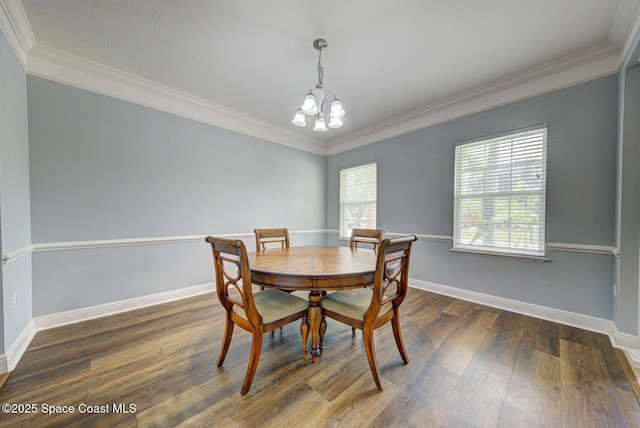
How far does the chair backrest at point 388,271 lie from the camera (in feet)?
4.32

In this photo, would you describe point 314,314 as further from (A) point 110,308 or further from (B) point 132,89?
(B) point 132,89

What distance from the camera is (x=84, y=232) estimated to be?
226 centimetres

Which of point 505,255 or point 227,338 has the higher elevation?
point 505,255

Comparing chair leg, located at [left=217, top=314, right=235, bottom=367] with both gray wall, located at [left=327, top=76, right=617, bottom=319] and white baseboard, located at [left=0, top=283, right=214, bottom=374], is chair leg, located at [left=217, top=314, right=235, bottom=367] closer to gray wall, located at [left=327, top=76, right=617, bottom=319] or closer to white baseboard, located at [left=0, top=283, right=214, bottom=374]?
white baseboard, located at [left=0, top=283, right=214, bottom=374]

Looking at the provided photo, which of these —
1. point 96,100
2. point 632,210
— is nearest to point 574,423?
point 632,210

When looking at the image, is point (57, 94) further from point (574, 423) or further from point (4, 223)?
point (574, 423)

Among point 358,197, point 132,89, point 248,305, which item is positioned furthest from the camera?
point 358,197

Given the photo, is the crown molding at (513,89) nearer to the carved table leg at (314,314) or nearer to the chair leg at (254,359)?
the carved table leg at (314,314)

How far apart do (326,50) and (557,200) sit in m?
2.66

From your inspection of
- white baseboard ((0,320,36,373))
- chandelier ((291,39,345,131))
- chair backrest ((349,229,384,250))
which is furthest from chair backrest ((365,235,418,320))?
white baseboard ((0,320,36,373))

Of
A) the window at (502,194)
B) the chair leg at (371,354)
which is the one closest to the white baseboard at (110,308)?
the chair leg at (371,354)

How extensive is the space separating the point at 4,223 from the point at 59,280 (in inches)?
33.8

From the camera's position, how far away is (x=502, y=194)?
2557 mm

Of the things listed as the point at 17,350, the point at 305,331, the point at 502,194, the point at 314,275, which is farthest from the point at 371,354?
the point at 17,350
